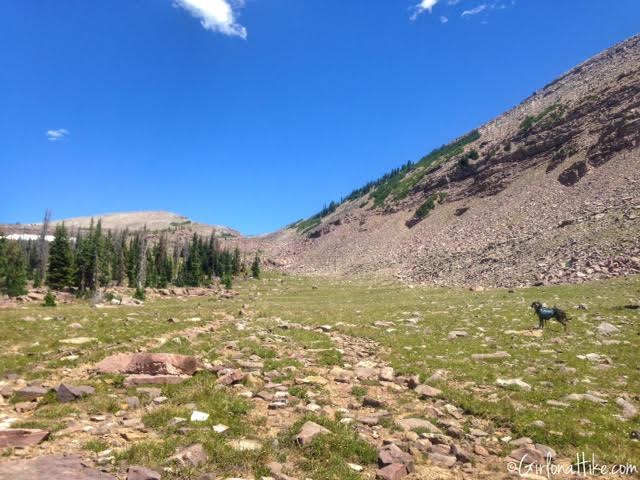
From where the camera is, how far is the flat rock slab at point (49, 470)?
22.6 ft

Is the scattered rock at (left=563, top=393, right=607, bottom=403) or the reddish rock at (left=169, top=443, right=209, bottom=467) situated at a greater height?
the scattered rock at (left=563, top=393, right=607, bottom=403)

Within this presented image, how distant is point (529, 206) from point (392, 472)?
83394mm

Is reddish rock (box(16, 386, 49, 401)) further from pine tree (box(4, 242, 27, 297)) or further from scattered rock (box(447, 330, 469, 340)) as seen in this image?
pine tree (box(4, 242, 27, 297))

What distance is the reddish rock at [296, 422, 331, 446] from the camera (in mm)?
9000

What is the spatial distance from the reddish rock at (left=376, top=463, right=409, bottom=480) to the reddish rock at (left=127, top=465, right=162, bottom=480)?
14.3 feet

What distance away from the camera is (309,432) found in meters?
9.33

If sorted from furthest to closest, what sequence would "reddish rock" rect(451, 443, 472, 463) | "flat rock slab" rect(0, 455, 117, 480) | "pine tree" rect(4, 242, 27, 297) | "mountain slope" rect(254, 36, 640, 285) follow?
"pine tree" rect(4, 242, 27, 297)
"mountain slope" rect(254, 36, 640, 285)
"reddish rock" rect(451, 443, 472, 463)
"flat rock slab" rect(0, 455, 117, 480)

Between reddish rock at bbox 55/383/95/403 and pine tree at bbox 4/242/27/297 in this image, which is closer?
reddish rock at bbox 55/383/95/403

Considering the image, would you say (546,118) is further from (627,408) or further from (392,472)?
(392,472)

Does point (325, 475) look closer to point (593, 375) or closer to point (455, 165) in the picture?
point (593, 375)

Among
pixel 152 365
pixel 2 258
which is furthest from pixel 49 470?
pixel 2 258

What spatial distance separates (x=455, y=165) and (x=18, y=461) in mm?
136190

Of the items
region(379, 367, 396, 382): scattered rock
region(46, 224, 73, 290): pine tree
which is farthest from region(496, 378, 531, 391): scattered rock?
region(46, 224, 73, 290): pine tree

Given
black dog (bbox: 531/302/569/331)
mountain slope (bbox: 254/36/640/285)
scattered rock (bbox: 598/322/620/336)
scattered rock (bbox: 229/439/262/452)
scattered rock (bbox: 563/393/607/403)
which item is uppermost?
mountain slope (bbox: 254/36/640/285)
